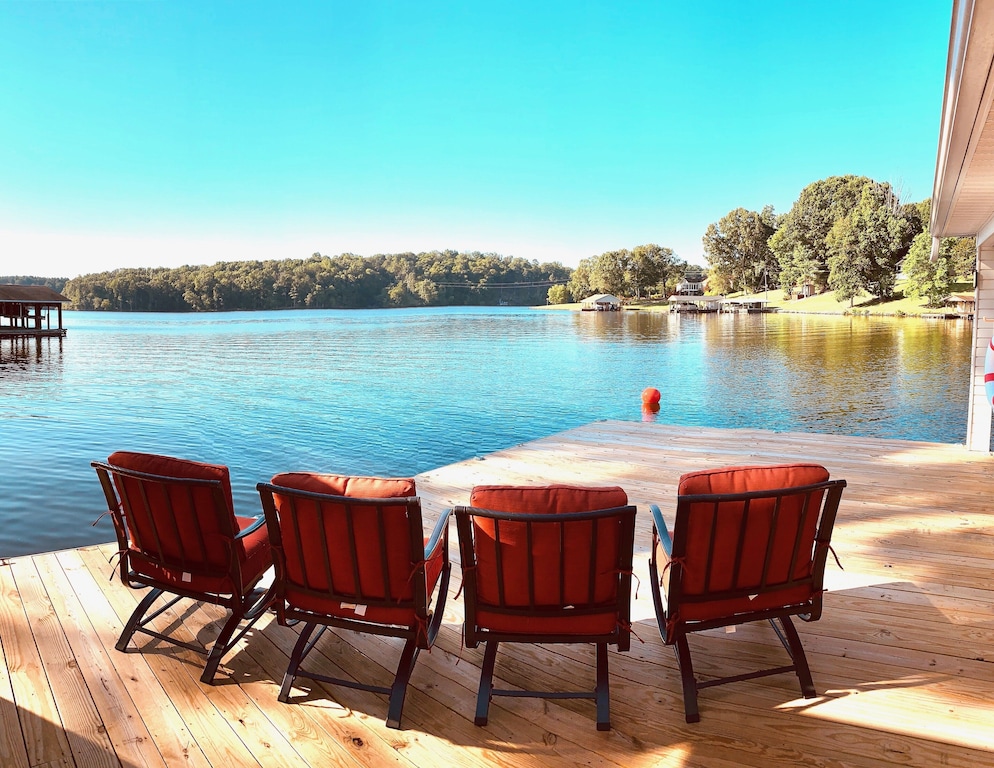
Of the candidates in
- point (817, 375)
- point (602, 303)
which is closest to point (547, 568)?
point (817, 375)

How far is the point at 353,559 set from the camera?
2.26 metres

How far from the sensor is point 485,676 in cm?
238

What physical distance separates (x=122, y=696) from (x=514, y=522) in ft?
5.17

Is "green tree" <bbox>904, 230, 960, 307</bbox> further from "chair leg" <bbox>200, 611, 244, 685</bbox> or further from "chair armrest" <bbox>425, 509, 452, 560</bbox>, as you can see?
"chair leg" <bbox>200, 611, 244, 685</bbox>

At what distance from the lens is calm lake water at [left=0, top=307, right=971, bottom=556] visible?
1056 centimetres

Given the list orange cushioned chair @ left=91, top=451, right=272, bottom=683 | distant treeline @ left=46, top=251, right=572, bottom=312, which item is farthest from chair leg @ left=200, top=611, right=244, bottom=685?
distant treeline @ left=46, top=251, right=572, bottom=312

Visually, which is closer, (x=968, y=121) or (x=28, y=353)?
(x=968, y=121)

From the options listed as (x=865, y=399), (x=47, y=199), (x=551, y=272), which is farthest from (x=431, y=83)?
(x=865, y=399)

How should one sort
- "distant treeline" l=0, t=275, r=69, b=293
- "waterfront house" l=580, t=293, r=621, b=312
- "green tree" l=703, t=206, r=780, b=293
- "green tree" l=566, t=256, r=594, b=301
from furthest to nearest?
"green tree" l=566, t=256, r=594, b=301 < "waterfront house" l=580, t=293, r=621, b=312 < "green tree" l=703, t=206, r=780, b=293 < "distant treeline" l=0, t=275, r=69, b=293

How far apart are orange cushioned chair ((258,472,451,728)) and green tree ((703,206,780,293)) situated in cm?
8243

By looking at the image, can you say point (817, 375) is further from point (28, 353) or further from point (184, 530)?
point (28, 353)

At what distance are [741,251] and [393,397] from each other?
72.8 m

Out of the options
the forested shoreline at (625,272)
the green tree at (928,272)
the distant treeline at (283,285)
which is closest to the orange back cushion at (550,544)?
the green tree at (928,272)

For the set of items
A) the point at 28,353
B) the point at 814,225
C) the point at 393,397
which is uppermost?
the point at 814,225
